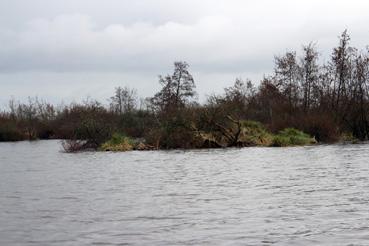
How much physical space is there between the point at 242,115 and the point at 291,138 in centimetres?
762

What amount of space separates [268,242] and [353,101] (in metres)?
47.1

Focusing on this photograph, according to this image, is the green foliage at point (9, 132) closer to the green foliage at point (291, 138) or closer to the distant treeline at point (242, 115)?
the distant treeline at point (242, 115)

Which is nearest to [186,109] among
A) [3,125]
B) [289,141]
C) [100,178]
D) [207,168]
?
[289,141]

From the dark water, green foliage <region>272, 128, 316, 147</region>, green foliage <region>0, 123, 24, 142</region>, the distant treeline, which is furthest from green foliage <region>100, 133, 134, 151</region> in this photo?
green foliage <region>0, 123, 24, 142</region>

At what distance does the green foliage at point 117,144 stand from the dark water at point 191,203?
13363 mm

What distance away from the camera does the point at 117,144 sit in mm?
47281

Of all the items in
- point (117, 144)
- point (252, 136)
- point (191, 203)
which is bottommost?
point (191, 203)

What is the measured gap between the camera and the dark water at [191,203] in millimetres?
13312

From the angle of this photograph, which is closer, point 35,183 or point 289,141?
point 35,183

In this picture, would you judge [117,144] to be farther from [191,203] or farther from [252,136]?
[191,203]

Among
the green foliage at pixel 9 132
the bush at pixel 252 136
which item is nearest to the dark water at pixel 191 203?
the bush at pixel 252 136

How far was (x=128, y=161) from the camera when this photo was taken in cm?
3656

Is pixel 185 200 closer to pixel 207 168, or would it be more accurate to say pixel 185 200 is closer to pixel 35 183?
pixel 35 183

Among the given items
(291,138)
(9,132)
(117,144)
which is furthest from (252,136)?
(9,132)
